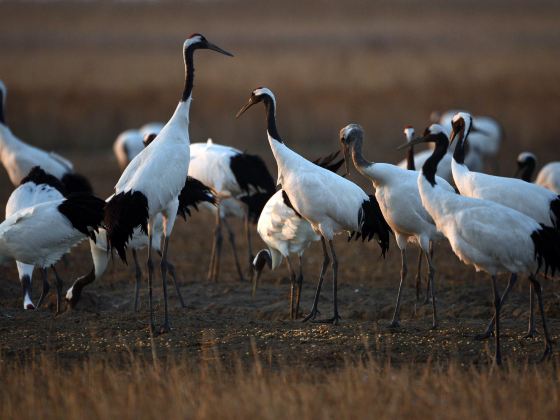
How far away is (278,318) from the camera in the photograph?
32.1ft

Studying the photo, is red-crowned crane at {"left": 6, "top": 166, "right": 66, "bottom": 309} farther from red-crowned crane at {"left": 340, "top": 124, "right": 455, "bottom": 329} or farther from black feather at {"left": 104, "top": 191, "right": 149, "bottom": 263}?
red-crowned crane at {"left": 340, "top": 124, "right": 455, "bottom": 329}

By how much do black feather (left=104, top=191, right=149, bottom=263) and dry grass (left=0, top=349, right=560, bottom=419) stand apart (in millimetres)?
1603

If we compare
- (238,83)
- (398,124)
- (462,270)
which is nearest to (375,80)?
(238,83)

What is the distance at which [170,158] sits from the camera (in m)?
8.70

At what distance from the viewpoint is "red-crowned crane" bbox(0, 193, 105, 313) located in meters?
9.47

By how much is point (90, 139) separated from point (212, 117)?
308 cm

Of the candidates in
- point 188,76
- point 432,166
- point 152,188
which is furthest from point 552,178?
point 152,188

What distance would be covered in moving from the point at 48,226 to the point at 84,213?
36 centimetres

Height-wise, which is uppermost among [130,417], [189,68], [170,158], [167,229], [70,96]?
[70,96]

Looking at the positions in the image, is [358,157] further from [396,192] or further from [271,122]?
[271,122]

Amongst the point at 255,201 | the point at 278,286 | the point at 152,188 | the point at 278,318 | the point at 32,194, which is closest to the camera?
the point at 152,188

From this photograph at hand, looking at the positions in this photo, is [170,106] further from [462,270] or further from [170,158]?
[170,158]

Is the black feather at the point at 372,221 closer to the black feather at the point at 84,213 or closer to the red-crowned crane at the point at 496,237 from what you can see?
the red-crowned crane at the point at 496,237

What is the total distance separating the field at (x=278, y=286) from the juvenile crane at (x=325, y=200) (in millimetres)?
816
